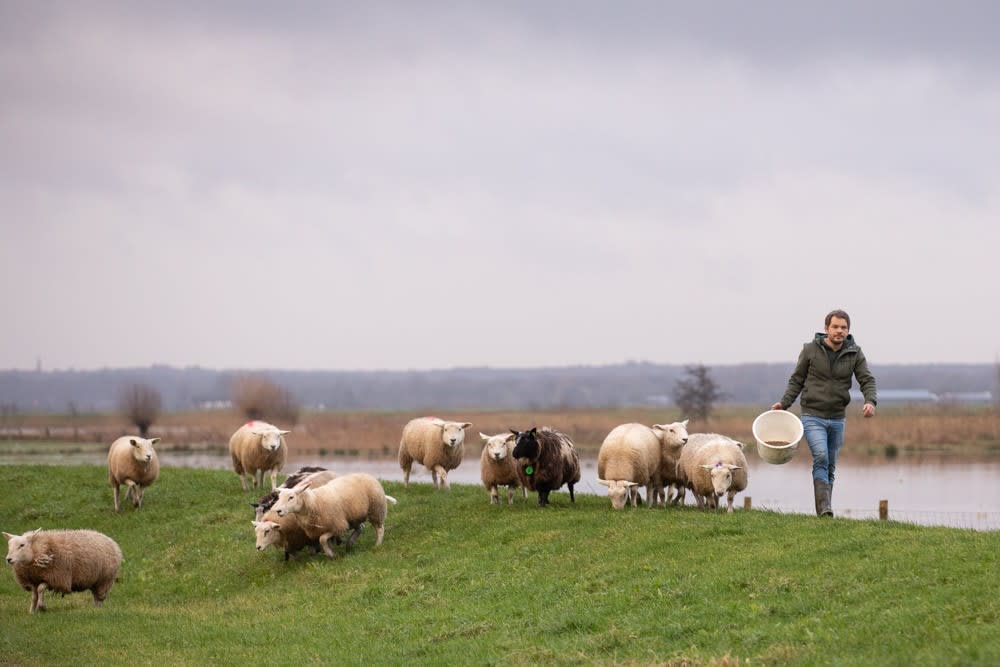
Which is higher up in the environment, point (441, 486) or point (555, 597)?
point (441, 486)

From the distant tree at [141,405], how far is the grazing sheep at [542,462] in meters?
62.6

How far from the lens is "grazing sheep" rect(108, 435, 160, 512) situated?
2434cm

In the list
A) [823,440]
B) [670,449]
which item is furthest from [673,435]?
[823,440]

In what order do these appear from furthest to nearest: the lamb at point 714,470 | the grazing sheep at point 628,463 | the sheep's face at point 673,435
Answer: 1. the sheep's face at point 673,435
2. the grazing sheep at point 628,463
3. the lamb at point 714,470

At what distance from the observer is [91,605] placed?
17.3 m

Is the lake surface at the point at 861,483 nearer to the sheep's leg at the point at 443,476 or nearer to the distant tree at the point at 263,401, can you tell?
the sheep's leg at the point at 443,476

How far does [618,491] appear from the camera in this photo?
1942cm

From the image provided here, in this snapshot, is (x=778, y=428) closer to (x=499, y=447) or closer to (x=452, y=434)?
(x=499, y=447)

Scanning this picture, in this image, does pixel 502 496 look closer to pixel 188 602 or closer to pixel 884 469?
pixel 188 602

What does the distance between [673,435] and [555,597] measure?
24.3 feet

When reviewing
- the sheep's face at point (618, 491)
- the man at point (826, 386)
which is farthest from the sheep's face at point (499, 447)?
the man at point (826, 386)

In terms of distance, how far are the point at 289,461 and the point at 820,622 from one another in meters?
44.2

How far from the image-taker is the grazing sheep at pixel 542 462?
20.2 metres

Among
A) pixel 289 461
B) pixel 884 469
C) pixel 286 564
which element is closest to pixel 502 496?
pixel 286 564
